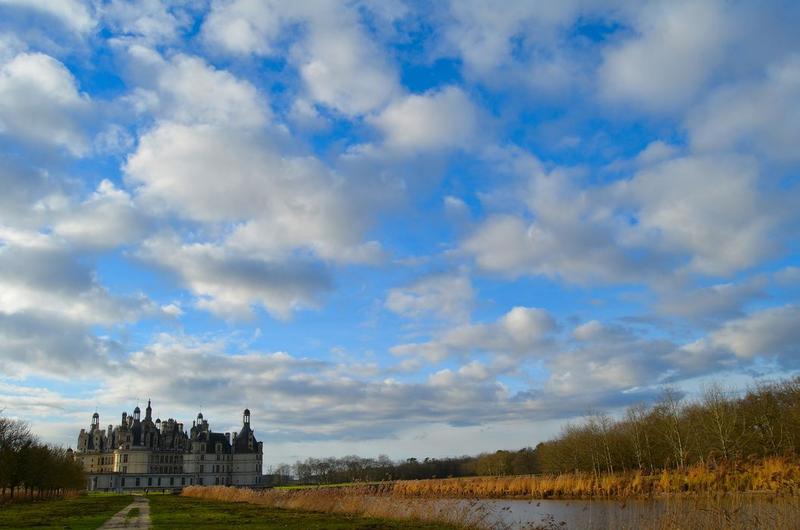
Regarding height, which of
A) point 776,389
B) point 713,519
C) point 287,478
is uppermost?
point 776,389

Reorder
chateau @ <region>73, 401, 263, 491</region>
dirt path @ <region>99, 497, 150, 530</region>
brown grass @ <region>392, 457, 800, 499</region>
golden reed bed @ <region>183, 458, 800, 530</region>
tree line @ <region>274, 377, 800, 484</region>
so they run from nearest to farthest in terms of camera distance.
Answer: golden reed bed @ <region>183, 458, 800, 530</region> → brown grass @ <region>392, 457, 800, 499</region> → dirt path @ <region>99, 497, 150, 530</region> → tree line @ <region>274, 377, 800, 484</region> → chateau @ <region>73, 401, 263, 491</region>

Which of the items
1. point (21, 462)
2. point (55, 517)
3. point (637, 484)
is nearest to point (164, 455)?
point (21, 462)

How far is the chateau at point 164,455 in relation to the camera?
14475cm

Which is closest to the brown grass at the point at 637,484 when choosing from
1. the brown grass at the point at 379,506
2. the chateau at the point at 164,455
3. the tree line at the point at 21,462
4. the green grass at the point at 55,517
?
the brown grass at the point at 379,506

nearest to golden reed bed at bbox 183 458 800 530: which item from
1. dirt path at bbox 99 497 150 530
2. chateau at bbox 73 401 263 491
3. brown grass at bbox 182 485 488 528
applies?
brown grass at bbox 182 485 488 528

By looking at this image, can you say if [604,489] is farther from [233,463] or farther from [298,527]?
[233,463]

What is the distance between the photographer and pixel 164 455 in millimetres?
152000

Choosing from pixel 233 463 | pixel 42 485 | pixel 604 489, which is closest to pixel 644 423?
pixel 604 489

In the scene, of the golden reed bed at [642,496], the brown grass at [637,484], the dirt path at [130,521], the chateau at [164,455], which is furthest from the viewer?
the chateau at [164,455]

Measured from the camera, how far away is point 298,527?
21812mm

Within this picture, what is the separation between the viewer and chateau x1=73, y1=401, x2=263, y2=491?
145 metres

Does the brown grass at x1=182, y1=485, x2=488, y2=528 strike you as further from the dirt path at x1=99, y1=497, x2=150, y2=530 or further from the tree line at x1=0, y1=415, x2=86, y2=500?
the tree line at x1=0, y1=415, x2=86, y2=500

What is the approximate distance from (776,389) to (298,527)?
185 feet

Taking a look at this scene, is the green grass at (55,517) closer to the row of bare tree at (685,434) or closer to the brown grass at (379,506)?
the brown grass at (379,506)
